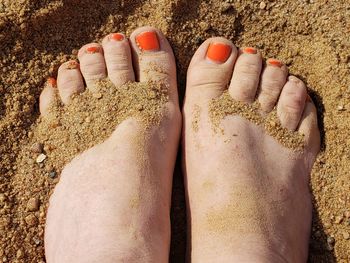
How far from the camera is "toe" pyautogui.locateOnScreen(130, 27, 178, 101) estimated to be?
1.93 m

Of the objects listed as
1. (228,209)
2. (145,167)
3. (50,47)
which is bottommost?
(228,209)

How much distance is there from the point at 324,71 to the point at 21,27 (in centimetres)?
106

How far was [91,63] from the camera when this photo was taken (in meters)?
1.94

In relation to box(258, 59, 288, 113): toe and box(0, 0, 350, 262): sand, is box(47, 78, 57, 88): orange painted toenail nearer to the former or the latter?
box(0, 0, 350, 262): sand

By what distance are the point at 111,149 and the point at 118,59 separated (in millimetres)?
323

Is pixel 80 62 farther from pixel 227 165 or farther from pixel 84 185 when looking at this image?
pixel 227 165

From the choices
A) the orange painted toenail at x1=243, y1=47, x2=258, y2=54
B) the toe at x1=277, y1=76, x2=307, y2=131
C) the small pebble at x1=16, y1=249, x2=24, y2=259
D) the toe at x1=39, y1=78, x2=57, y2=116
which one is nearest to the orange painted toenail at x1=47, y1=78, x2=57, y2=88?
the toe at x1=39, y1=78, x2=57, y2=116

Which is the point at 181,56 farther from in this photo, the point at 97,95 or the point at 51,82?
the point at 51,82

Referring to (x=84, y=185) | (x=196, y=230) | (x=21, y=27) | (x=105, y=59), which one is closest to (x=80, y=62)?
(x=105, y=59)

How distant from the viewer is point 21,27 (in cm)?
188

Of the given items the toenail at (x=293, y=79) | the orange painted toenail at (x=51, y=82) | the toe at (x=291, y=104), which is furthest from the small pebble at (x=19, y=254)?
the toenail at (x=293, y=79)

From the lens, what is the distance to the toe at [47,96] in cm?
192

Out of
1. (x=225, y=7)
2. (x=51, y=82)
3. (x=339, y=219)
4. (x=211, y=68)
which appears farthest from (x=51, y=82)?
(x=339, y=219)

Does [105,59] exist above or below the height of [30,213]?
above
